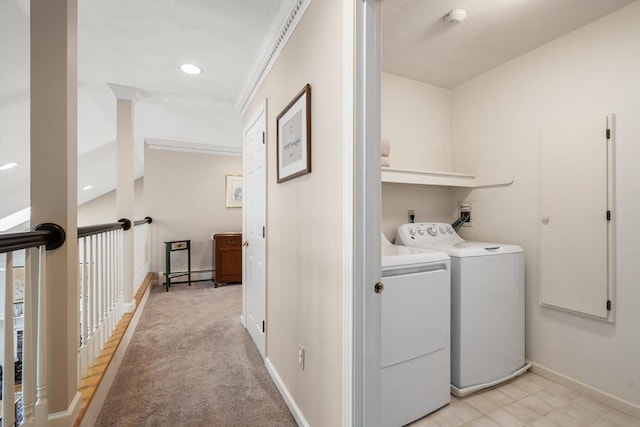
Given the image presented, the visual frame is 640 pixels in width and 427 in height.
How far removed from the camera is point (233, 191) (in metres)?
5.31

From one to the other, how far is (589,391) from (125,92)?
436 cm

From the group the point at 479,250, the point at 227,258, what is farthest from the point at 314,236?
the point at 227,258

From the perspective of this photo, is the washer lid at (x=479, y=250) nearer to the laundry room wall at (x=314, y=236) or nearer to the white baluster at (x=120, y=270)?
the laundry room wall at (x=314, y=236)

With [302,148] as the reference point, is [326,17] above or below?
above

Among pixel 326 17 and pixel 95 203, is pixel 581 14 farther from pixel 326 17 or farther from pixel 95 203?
pixel 95 203

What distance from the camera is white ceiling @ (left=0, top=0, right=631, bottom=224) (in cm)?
169

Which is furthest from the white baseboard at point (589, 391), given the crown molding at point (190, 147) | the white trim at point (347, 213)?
the crown molding at point (190, 147)

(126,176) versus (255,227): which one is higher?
(126,176)

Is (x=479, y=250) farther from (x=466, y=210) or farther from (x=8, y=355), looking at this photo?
(x=8, y=355)

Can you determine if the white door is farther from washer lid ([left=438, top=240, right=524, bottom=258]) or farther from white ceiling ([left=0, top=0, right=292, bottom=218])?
washer lid ([left=438, top=240, right=524, bottom=258])

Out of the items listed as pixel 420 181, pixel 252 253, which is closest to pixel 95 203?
pixel 252 253

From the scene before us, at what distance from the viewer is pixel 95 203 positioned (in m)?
8.38

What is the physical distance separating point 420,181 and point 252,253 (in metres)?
1.59

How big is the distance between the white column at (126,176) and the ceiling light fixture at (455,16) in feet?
9.05
